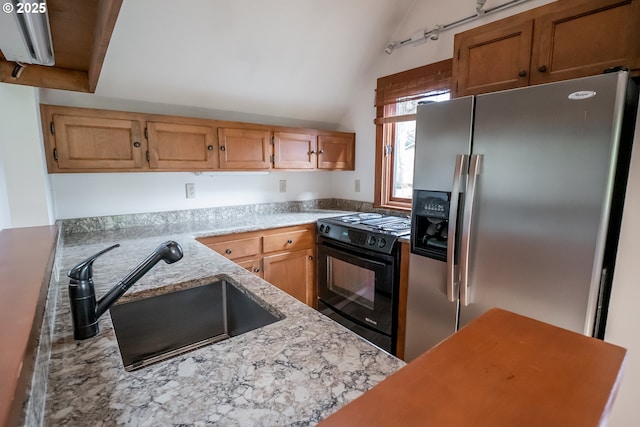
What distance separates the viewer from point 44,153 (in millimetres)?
1831

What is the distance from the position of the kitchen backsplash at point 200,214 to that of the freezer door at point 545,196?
4.28 feet

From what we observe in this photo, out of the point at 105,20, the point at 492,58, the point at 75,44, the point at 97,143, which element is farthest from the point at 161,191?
the point at 492,58

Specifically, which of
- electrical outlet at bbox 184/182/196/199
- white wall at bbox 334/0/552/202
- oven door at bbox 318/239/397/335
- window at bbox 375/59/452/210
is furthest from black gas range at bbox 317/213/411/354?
electrical outlet at bbox 184/182/196/199

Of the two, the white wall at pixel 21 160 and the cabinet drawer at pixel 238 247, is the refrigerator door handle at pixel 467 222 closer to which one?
the cabinet drawer at pixel 238 247

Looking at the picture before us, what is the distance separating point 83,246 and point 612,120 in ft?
8.77

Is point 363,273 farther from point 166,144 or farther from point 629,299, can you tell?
point 166,144

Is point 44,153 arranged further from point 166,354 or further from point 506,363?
point 506,363

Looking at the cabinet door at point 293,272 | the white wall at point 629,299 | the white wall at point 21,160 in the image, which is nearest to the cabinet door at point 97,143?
the white wall at point 21,160

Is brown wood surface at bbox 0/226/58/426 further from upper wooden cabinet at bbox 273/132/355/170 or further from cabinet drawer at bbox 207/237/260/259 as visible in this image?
upper wooden cabinet at bbox 273/132/355/170

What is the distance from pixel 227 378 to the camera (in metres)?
0.65

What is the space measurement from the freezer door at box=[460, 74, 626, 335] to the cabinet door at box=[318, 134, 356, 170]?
1743 millimetres

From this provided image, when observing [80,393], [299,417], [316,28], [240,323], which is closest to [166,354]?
[240,323]

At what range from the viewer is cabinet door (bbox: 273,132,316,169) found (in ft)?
9.26

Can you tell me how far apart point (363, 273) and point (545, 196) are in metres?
1.28
